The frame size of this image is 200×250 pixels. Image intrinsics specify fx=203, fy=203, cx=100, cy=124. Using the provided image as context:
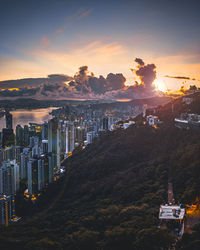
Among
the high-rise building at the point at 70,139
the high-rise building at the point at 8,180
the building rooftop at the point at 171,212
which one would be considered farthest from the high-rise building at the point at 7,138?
the building rooftop at the point at 171,212

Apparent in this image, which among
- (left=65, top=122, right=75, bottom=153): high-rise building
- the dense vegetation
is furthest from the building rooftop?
(left=65, top=122, right=75, bottom=153): high-rise building

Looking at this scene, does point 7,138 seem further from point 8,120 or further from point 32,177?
point 32,177

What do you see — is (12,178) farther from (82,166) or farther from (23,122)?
(23,122)

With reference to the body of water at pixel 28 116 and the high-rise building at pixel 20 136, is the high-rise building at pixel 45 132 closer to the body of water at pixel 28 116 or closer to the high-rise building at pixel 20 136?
the high-rise building at pixel 20 136

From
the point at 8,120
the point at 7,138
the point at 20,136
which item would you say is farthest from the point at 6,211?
the point at 8,120

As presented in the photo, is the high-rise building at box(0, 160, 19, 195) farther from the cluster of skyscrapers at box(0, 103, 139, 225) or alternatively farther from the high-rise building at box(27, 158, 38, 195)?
the high-rise building at box(27, 158, 38, 195)

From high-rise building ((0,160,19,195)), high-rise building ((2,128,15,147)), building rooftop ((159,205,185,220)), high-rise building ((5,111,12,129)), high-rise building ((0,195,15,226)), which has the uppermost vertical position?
high-rise building ((5,111,12,129))
